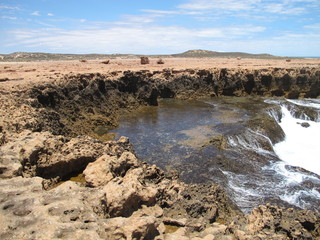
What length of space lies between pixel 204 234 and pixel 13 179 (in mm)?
4323

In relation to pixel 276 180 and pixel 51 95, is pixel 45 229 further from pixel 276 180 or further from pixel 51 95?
pixel 51 95

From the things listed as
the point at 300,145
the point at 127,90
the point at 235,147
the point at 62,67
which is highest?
the point at 62,67

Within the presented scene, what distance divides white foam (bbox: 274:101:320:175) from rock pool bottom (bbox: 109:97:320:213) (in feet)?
0.21

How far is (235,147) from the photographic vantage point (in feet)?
46.1

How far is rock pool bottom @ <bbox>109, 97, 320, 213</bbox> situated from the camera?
10.4 metres

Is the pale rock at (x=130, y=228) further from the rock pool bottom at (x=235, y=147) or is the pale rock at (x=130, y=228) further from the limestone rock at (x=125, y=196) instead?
the rock pool bottom at (x=235, y=147)

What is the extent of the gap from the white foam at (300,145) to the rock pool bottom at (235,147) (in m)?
0.06

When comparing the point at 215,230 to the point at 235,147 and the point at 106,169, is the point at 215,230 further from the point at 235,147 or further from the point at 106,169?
the point at 235,147

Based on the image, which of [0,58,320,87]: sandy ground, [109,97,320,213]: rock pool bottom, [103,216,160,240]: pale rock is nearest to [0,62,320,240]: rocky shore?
[103,216,160,240]: pale rock

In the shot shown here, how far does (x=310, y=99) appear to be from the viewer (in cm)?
2848

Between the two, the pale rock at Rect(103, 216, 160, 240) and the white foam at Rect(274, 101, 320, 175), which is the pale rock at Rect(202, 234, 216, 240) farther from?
the white foam at Rect(274, 101, 320, 175)

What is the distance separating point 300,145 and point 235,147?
5190 millimetres

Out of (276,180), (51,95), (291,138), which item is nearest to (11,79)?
(51,95)

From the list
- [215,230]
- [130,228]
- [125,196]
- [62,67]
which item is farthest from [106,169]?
[62,67]
